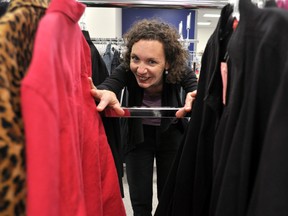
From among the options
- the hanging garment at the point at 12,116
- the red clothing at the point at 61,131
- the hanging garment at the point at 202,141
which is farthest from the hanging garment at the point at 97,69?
the hanging garment at the point at 12,116

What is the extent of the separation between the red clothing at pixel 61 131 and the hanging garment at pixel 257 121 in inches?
10.2

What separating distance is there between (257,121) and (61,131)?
311 mm

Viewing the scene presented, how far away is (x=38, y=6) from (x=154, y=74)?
698 millimetres

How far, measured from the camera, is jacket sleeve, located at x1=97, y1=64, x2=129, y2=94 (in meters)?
1.02

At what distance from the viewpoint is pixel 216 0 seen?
2.89ft

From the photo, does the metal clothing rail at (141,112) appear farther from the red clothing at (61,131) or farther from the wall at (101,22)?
the wall at (101,22)

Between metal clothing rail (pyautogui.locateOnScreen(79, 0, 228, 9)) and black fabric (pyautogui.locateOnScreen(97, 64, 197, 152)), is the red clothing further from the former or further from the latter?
black fabric (pyautogui.locateOnScreen(97, 64, 197, 152))

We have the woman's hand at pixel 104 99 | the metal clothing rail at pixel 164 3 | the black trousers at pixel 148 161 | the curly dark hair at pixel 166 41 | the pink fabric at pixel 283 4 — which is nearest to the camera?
the pink fabric at pixel 283 4

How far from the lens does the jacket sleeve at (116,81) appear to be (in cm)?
102

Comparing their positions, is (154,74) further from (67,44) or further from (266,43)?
(266,43)

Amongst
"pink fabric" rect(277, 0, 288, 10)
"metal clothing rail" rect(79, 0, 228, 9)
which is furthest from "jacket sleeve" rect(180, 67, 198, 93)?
"pink fabric" rect(277, 0, 288, 10)

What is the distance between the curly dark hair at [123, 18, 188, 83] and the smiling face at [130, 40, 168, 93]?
0.11 feet

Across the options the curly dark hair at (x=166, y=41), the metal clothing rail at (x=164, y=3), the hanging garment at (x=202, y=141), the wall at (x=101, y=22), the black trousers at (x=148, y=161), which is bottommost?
the black trousers at (x=148, y=161)

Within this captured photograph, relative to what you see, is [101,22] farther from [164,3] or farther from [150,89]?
[164,3]
